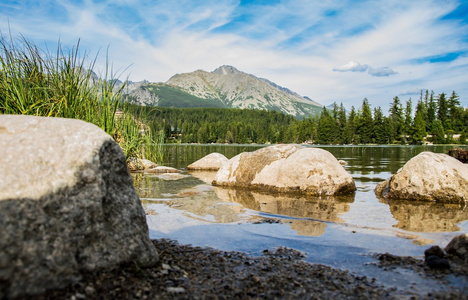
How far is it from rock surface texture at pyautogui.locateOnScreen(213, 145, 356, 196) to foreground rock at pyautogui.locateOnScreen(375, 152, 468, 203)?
163 centimetres

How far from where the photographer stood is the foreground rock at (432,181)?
29.6ft

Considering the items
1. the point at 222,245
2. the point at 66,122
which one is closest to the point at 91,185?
the point at 66,122

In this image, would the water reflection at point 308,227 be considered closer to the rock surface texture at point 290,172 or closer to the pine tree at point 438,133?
the rock surface texture at point 290,172

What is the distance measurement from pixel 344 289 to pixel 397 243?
2409 millimetres

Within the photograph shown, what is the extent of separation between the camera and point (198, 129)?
16038cm

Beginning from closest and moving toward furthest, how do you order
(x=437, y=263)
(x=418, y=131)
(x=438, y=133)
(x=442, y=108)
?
(x=437, y=263) < (x=438, y=133) < (x=418, y=131) < (x=442, y=108)

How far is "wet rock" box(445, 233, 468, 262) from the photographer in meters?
4.27

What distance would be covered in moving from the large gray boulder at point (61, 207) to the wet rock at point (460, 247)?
13.5ft

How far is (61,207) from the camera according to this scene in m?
3.09

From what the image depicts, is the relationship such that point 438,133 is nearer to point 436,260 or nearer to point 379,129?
point 379,129

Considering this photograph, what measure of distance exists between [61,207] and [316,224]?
5062 mm

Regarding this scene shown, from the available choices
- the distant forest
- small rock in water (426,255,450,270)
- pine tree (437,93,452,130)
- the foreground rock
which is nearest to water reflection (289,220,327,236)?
small rock in water (426,255,450,270)

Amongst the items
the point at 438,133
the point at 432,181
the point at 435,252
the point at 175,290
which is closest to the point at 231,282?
the point at 175,290

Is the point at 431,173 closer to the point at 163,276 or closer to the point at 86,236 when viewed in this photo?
the point at 163,276
